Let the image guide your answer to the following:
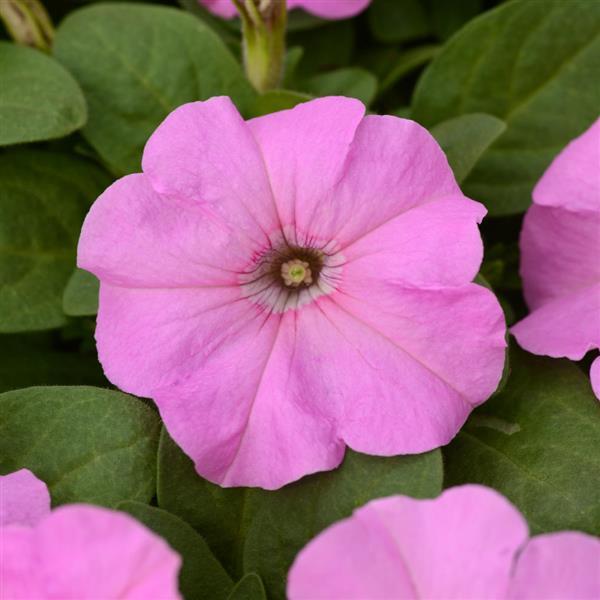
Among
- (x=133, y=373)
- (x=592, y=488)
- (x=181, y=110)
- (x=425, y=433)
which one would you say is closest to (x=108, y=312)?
(x=133, y=373)

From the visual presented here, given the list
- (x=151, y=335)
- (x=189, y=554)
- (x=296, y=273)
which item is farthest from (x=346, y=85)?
(x=189, y=554)

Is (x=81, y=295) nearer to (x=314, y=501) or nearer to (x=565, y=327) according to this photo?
(x=314, y=501)

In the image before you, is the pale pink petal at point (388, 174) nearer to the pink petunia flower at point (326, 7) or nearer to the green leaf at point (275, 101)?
the green leaf at point (275, 101)

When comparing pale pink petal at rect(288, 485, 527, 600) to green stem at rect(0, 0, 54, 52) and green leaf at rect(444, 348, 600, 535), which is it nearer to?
green leaf at rect(444, 348, 600, 535)

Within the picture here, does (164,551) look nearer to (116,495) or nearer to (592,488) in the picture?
(116,495)

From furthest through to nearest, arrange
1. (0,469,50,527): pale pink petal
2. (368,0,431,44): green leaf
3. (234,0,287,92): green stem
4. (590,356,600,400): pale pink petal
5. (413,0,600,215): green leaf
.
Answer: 1. (368,0,431,44): green leaf
2. (413,0,600,215): green leaf
3. (234,0,287,92): green stem
4. (590,356,600,400): pale pink petal
5. (0,469,50,527): pale pink petal

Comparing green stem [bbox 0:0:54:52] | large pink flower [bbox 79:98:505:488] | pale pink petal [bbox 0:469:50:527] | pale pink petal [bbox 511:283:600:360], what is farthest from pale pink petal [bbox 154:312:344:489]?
green stem [bbox 0:0:54:52]
